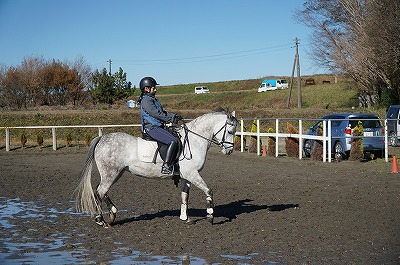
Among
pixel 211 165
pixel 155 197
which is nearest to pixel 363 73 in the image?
pixel 211 165

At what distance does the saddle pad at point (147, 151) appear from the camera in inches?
424

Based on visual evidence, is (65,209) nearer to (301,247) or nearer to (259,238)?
(259,238)

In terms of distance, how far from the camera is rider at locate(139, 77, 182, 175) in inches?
418

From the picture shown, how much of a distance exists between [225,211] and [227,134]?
5.71 ft

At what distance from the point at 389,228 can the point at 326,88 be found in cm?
6464

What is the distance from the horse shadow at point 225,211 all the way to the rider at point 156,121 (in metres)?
1.20

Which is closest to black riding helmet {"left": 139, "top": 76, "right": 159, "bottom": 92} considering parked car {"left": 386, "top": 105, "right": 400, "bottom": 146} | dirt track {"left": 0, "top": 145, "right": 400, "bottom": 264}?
dirt track {"left": 0, "top": 145, "right": 400, "bottom": 264}

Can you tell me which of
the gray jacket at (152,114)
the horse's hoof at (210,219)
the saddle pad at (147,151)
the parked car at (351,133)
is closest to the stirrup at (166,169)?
the saddle pad at (147,151)

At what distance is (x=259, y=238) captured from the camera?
29.9 ft

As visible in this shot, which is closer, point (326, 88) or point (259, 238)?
point (259, 238)

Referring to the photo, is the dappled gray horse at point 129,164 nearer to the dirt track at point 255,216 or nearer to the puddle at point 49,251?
the dirt track at point 255,216

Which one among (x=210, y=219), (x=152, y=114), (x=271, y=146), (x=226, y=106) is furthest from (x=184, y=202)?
(x=226, y=106)

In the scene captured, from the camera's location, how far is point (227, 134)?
11289mm

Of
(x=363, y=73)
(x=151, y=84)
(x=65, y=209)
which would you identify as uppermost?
(x=363, y=73)
